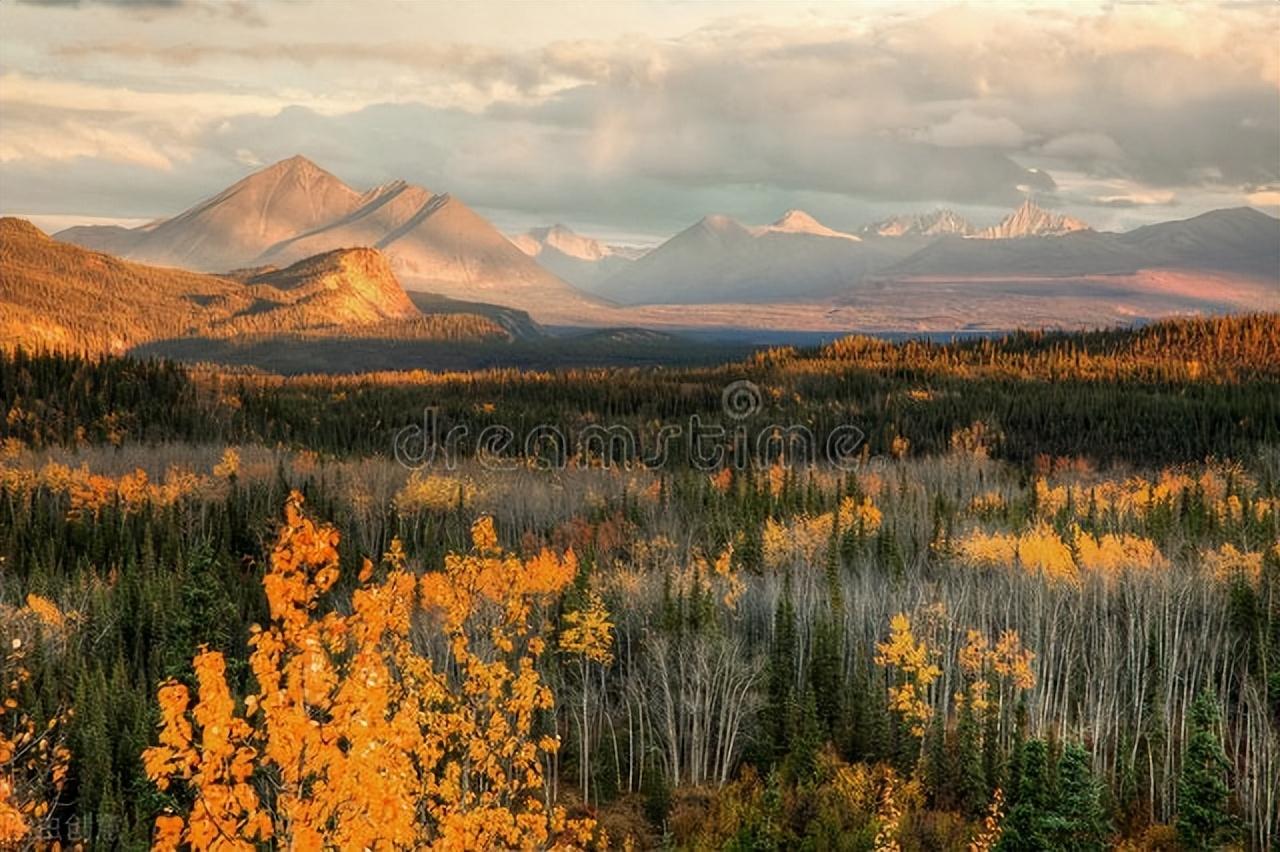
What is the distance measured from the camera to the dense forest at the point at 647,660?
18703 millimetres

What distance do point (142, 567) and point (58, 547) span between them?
1413 centimetres

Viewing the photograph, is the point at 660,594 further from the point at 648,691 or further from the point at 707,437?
the point at 707,437

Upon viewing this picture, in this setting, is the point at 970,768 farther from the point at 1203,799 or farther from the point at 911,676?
the point at 911,676

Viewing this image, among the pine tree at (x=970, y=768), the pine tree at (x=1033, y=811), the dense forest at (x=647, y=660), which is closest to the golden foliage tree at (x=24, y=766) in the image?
the dense forest at (x=647, y=660)

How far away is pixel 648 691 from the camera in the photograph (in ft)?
184

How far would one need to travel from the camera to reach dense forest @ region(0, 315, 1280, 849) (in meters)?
18.7

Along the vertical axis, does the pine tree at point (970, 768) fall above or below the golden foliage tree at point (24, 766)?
below

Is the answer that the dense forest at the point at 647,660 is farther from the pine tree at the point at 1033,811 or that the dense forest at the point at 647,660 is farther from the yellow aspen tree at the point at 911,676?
the yellow aspen tree at the point at 911,676

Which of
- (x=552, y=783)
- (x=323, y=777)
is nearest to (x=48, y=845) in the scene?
(x=552, y=783)

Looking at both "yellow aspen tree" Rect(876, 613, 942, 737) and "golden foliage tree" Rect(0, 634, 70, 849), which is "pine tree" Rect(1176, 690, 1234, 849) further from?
"golden foliage tree" Rect(0, 634, 70, 849)

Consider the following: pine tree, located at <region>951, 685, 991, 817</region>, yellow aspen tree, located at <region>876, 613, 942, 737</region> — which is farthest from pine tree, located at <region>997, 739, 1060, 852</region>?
yellow aspen tree, located at <region>876, 613, 942, 737</region>

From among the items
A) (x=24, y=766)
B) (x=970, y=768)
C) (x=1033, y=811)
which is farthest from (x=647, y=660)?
(x=24, y=766)

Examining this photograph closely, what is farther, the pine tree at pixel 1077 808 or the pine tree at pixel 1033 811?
the pine tree at pixel 1033 811

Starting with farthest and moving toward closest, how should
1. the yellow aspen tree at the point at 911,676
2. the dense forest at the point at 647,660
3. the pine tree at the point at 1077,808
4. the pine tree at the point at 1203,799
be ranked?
the yellow aspen tree at the point at 911,676, the pine tree at the point at 1203,799, the pine tree at the point at 1077,808, the dense forest at the point at 647,660
